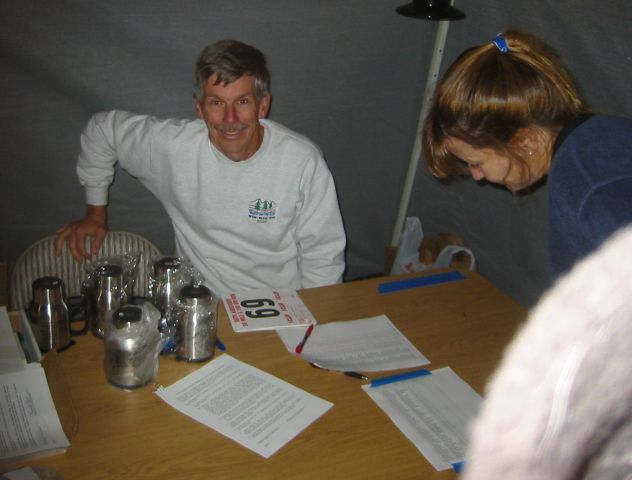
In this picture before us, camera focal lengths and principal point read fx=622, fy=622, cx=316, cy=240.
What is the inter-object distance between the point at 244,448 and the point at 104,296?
49cm

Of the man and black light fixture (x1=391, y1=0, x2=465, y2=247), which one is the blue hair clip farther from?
the man

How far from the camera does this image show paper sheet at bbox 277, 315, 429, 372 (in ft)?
4.64

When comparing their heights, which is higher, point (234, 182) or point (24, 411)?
point (234, 182)

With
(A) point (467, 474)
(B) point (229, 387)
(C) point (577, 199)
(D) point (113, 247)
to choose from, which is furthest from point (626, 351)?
(D) point (113, 247)

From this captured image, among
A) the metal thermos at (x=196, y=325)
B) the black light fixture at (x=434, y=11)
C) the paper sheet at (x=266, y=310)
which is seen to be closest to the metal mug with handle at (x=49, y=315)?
the metal thermos at (x=196, y=325)

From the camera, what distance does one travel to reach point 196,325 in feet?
4.34

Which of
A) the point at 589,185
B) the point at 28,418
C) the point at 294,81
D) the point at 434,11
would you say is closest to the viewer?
the point at 589,185

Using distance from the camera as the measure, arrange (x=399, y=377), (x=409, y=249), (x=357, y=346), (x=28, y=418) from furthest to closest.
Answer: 1. (x=409, y=249)
2. (x=357, y=346)
3. (x=399, y=377)
4. (x=28, y=418)

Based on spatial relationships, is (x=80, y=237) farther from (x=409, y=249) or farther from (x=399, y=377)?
(x=409, y=249)

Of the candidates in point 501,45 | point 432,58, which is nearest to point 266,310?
point 501,45

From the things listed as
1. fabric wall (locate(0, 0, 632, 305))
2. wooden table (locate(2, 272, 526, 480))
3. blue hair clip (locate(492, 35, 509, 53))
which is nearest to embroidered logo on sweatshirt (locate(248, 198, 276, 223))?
wooden table (locate(2, 272, 526, 480))

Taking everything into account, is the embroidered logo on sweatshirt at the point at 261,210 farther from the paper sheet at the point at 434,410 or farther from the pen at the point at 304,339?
the paper sheet at the point at 434,410

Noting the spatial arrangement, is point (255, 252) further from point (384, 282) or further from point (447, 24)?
point (447, 24)

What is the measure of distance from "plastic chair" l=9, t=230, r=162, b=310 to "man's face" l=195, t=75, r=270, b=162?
0.40 metres
